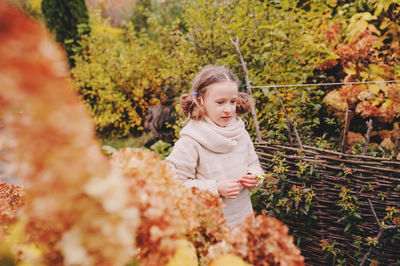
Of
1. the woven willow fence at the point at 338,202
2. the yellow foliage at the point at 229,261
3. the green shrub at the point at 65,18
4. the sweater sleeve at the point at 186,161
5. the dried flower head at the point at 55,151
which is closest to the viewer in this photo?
the dried flower head at the point at 55,151

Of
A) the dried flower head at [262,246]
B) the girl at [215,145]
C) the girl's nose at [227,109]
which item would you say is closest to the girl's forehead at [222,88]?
the girl at [215,145]

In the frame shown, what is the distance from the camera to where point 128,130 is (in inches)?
219

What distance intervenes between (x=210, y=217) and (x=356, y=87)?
8.92 feet

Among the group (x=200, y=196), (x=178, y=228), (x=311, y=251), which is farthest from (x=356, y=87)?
(x=178, y=228)

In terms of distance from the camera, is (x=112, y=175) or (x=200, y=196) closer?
(x=112, y=175)

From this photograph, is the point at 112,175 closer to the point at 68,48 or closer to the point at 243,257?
the point at 243,257

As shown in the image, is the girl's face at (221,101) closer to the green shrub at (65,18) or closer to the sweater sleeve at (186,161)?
the sweater sleeve at (186,161)

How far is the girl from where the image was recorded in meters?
1.59

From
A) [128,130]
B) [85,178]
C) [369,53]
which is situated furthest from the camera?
[128,130]

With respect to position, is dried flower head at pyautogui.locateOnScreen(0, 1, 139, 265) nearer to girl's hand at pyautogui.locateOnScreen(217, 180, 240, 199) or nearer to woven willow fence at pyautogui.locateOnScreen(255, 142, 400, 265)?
girl's hand at pyautogui.locateOnScreen(217, 180, 240, 199)

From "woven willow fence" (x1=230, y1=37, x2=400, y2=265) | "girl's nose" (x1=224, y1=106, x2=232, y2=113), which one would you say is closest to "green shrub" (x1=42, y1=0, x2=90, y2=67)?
"girl's nose" (x1=224, y1=106, x2=232, y2=113)

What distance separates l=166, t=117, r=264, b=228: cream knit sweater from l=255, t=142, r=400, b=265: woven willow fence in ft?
0.93

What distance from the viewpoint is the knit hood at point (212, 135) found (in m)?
1.63

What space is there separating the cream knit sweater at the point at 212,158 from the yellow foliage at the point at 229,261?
959mm
